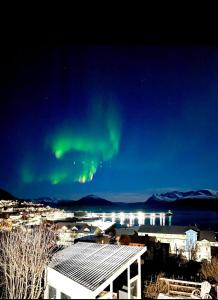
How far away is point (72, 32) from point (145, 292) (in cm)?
1204

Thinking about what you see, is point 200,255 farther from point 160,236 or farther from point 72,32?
point 72,32

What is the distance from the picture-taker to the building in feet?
98.4

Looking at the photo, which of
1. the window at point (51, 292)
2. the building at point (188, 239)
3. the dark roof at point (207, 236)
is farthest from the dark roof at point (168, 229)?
the window at point (51, 292)

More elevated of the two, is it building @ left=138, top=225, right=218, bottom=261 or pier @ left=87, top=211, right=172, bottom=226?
building @ left=138, top=225, right=218, bottom=261

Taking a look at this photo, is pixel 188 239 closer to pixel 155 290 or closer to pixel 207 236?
pixel 207 236

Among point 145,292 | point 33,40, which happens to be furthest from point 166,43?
point 145,292

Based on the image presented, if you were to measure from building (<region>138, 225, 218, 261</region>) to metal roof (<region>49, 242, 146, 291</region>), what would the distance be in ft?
71.3

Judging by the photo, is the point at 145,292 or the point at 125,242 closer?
the point at 145,292

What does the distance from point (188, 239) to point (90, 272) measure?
25182 mm

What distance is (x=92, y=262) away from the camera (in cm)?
886

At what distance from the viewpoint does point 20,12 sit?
3.95 meters

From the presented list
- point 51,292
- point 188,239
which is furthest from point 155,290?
point 188,239

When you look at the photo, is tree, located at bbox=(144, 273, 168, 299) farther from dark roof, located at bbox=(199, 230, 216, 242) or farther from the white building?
dark roof, located at bbox=(199, 230, 216, 242)

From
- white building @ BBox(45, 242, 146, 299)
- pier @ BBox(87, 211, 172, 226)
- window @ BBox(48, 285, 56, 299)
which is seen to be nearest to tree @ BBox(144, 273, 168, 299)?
white building @ BBox(45, 242, 146, 299)
